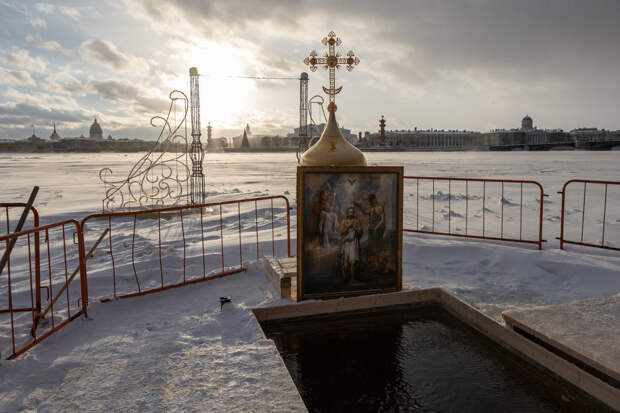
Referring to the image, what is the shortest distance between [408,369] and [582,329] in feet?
5.24

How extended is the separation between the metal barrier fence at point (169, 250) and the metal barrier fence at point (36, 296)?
378mm

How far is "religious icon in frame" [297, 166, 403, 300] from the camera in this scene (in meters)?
4.55

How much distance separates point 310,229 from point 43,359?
2748 mm

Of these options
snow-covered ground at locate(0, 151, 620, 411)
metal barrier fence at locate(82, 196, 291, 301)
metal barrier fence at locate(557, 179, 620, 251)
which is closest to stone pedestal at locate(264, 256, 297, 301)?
snow-covered ground at locate(0, 151, 620, 411)

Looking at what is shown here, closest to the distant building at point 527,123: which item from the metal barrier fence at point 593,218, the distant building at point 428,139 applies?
the distant building at point 428,139

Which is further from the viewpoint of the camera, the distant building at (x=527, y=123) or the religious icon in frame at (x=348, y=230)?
the distant building at (x=527, y=123)

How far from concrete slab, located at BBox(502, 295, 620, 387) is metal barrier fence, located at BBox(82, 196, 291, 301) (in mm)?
3666

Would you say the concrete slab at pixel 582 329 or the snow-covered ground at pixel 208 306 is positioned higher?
the concrete slab at pixel 582 329

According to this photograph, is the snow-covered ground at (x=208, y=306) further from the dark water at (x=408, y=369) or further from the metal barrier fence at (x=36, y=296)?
the dark water at (x=408, y=369)

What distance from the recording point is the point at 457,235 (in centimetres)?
789

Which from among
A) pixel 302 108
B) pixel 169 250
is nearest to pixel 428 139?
pixel 302 108

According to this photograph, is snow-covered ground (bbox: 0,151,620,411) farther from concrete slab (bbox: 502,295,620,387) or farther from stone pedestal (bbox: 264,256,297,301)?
concrete slab (bbox: 502,295,620,387)

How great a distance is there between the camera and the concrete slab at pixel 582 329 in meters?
3.23

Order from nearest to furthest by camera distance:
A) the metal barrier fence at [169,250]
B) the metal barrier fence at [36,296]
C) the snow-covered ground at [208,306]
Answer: the snow-covered ground at [208,306]
the metal barrier fence at [36,296]
the metal barrier fence at [169,250]
